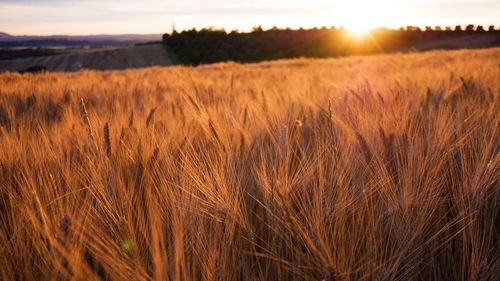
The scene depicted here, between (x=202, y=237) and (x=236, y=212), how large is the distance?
0.29 ft

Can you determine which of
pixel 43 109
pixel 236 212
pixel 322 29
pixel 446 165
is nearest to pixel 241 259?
pixel 236 212

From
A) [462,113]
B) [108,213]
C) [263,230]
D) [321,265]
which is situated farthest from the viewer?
[462,113]

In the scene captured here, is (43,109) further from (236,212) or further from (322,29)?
(322,29)

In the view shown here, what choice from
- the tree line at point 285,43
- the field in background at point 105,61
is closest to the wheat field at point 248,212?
the field in background at point 105,61

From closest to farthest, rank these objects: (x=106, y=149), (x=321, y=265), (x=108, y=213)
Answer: (x=321, y=265)
(x=108, y=213)
(x=106, y=149)

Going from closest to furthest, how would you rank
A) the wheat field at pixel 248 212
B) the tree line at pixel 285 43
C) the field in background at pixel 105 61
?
the wheat field at pixel 248 212 → the field in background at pixel 105 61 → the tree line at pixel 285 43

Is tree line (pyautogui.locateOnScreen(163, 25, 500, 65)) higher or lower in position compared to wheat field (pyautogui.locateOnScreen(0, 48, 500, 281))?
higher

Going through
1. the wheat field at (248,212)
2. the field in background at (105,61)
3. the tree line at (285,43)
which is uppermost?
the tree line at (285,43)

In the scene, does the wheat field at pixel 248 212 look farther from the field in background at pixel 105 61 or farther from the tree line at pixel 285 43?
the tree line at pixel 285 43

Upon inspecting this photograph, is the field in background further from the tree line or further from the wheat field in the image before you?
the wheat field

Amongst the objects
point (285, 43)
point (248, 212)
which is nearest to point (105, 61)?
point (285, 43)

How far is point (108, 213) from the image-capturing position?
2.19ft

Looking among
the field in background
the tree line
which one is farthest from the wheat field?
the tree line

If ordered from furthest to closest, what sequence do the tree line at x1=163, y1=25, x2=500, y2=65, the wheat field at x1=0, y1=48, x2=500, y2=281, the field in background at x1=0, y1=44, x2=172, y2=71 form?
1. the tree line at x1=163, y1=25, x2=500, y2=65
2. the field in background at x1=0, y1=44, x2=172, y2=71
3. the wheat field at x1=0, y1=48, x2=500, y2=281
